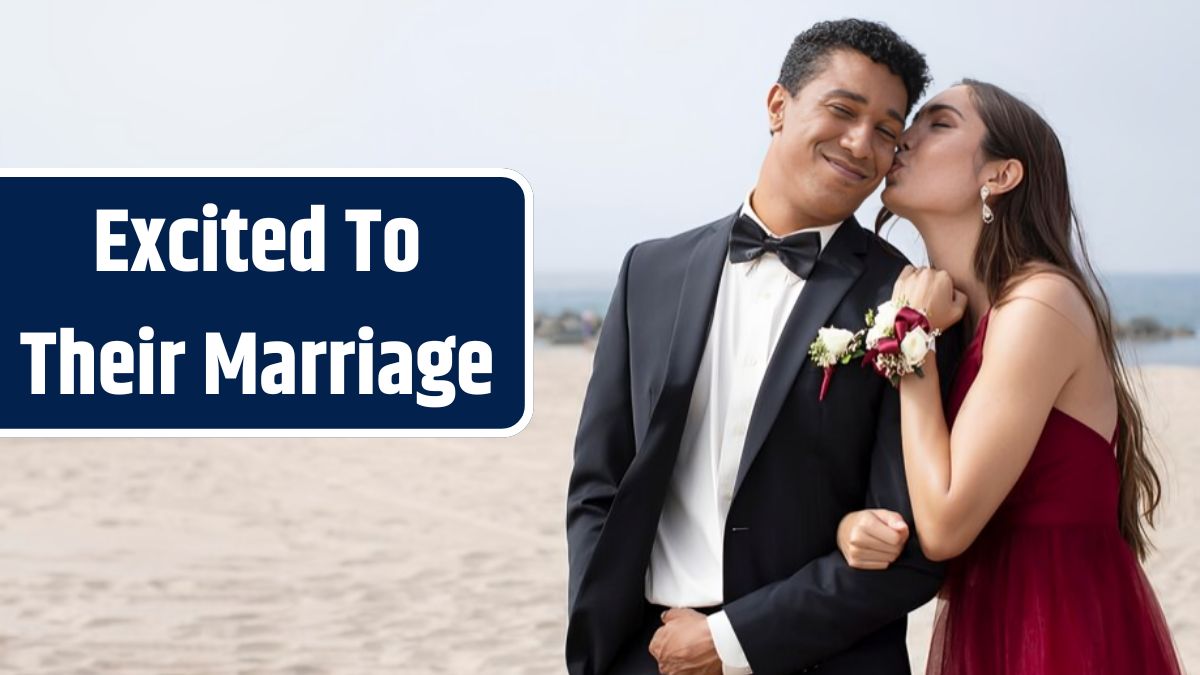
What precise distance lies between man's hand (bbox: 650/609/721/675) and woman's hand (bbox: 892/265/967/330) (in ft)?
2.46

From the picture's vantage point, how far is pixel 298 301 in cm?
587

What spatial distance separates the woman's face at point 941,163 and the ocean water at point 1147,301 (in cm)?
3904

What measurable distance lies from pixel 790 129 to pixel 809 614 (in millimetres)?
984

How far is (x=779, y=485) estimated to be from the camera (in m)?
2.91

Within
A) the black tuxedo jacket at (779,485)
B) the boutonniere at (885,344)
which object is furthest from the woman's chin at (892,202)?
the boutonniere at (885,344)

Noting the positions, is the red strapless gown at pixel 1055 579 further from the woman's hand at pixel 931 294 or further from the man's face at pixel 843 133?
the man's face at pixel 843 133

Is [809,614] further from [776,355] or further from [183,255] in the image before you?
[183,255]

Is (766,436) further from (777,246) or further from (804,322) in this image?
(777,246)

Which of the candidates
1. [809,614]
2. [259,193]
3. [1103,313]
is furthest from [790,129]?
[259,193]

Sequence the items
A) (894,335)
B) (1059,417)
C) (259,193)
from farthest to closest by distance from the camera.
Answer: (259,193) < (1059,417) < (894,335)

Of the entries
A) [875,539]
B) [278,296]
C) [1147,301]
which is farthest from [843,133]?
[1147,301]

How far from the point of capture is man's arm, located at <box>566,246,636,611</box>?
3088mm

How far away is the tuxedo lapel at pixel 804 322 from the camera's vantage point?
289 cm

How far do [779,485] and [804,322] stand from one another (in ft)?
1.08
